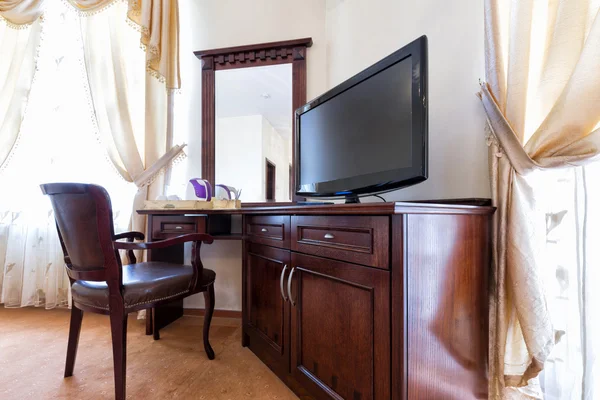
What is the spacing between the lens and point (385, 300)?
766 millimetres

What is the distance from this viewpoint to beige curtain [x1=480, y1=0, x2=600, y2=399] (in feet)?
2.73

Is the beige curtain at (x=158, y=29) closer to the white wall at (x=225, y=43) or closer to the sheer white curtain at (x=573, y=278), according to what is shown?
the white wall at (x=225, y=43)

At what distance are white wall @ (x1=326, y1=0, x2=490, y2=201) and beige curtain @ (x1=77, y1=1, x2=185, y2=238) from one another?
65.4 inches

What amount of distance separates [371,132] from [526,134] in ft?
1.77

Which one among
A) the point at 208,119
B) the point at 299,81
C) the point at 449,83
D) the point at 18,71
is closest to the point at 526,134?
the point at 449,83

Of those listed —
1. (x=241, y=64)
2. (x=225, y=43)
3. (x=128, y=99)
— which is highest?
(x=225, y=43)

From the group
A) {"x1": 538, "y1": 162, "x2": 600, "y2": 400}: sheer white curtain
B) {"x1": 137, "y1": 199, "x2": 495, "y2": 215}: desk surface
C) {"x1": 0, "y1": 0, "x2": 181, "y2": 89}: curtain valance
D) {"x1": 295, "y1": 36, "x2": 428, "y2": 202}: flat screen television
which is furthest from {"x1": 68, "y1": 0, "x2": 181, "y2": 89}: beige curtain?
{"x1": 538, "y1": 162, "x2": 600, "y2": 400}: sheer white curtain

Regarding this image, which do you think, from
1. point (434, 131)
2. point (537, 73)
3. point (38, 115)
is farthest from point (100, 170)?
point (537, 73)

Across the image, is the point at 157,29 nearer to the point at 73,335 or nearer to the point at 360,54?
the point at 360,54

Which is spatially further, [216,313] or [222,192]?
[216,313]

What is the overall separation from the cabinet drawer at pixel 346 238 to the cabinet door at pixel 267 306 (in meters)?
0.19

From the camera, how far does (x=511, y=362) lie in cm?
96

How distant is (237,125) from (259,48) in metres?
0.59

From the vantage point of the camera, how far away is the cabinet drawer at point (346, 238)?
778mm
